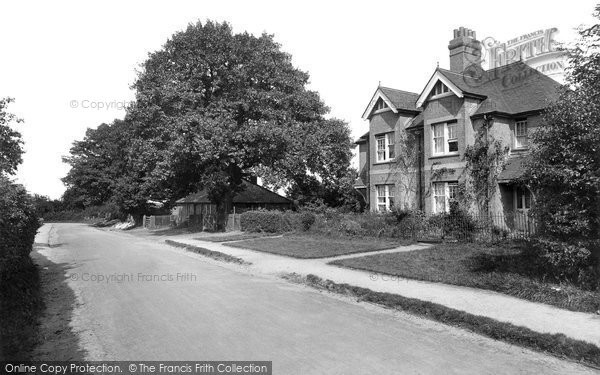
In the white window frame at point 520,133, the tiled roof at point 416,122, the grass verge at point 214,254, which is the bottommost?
the grass verge at point 214,254

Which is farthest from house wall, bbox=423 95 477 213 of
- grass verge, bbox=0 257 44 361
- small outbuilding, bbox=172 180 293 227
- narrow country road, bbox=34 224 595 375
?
small outbuilding, bbox=172 180 293 227

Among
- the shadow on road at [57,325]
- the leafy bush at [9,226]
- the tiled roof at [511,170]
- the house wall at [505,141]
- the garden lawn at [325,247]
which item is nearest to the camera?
the shadow on road at [57,325]

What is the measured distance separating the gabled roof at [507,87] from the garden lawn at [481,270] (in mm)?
8896

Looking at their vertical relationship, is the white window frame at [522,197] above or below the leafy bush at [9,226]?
above

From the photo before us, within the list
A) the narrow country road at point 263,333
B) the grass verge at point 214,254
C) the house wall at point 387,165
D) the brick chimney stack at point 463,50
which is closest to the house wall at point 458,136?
the house wall at point 387,165

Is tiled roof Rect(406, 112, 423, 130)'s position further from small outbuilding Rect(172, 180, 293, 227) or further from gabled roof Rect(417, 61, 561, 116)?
small outbuilding Rect(172, 180, 293, 227)

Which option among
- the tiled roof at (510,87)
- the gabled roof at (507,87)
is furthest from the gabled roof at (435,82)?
the tiled roof at (510,87)

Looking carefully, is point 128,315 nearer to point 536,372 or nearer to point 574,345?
point 536,372

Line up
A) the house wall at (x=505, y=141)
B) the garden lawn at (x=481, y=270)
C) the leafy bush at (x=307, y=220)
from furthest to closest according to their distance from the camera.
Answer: the leafy bush at (x=307, y=220), the house wall at (x=505, y=141), the garden lawn at (x=481, y=270)

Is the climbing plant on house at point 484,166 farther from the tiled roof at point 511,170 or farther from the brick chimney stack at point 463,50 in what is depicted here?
the brick chimney stack at point 463,50

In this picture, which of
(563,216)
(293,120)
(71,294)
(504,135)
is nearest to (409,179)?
(504,135)

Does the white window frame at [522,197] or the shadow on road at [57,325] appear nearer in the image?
the shadow on road at [57,325]

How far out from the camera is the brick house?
21.3m

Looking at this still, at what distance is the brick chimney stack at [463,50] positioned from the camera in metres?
26.3
